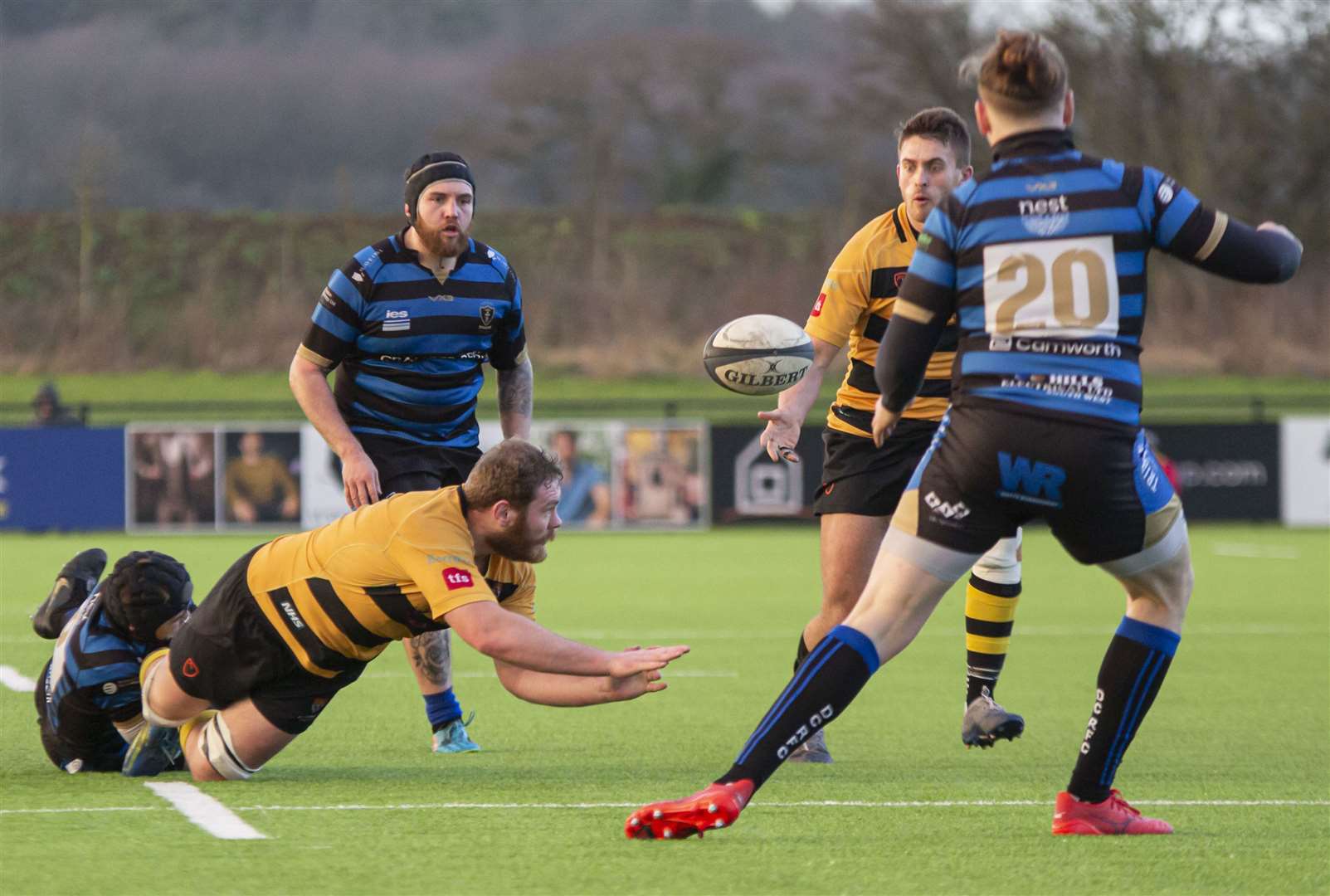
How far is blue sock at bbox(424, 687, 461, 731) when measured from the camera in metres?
6.67

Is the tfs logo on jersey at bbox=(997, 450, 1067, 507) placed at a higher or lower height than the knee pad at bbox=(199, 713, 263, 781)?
higher

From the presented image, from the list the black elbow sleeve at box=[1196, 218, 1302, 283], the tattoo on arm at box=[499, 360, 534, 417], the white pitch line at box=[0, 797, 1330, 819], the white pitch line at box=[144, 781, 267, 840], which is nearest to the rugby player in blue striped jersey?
the tattoo on arm at box=[499, 360, 534, 417]

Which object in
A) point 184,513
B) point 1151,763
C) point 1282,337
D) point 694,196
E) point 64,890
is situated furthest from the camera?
point 694,196

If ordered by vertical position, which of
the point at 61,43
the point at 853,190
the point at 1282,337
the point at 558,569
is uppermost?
the point at 61,43

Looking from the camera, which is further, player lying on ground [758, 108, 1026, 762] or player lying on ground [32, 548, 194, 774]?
player lying on ground [758, 108, 1026, 762]

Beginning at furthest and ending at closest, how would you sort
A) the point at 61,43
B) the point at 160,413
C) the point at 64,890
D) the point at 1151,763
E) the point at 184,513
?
1. the point at 61,43
2. the point at 160,413
3. the point at 184,513
4. the point at 1151,763
5. the point at 64,890

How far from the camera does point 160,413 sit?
85.6 ft

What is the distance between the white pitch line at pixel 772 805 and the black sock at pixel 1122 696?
1.69 feet

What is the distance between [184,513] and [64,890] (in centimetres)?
1638

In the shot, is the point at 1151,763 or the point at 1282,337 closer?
the point at 1151,763

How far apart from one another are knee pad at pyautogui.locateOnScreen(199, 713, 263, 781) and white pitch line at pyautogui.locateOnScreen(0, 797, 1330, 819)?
4.6 inches

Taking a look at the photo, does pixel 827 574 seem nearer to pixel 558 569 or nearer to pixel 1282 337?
pixel 558 569

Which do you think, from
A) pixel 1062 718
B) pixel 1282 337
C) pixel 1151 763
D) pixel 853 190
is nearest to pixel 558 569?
pixel 1062 718

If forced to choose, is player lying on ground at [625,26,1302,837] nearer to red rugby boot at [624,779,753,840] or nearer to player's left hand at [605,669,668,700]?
red rugby boot at [624,779,753,840]
